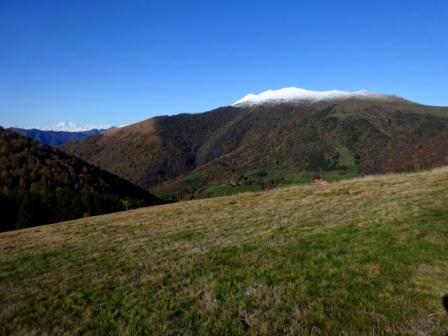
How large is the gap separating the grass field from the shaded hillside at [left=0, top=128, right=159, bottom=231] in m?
69.9

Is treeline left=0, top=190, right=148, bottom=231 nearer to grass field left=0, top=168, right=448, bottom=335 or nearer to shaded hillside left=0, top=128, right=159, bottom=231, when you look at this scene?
shaded hillside left=0, top=128, right=159, bottom=231

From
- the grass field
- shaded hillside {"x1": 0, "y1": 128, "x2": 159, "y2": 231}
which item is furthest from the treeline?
the grass field

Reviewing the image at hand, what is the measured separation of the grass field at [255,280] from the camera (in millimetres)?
8273

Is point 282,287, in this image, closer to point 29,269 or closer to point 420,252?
point 420,252

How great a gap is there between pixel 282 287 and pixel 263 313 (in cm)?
167

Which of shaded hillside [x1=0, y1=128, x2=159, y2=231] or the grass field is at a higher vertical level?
the grass field

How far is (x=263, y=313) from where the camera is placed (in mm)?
8602

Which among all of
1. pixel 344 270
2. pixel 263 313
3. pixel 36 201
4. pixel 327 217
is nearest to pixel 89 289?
pixel 263 313

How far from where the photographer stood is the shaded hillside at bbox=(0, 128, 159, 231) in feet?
279

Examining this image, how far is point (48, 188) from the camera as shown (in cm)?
13912

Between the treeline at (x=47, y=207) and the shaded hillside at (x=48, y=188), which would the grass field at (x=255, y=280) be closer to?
the treeline at (x=47, y=207)

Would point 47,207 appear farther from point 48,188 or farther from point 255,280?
point 255,280

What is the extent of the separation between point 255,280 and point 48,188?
144 m

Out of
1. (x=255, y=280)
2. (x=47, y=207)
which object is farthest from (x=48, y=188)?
(x=255, y=280)
